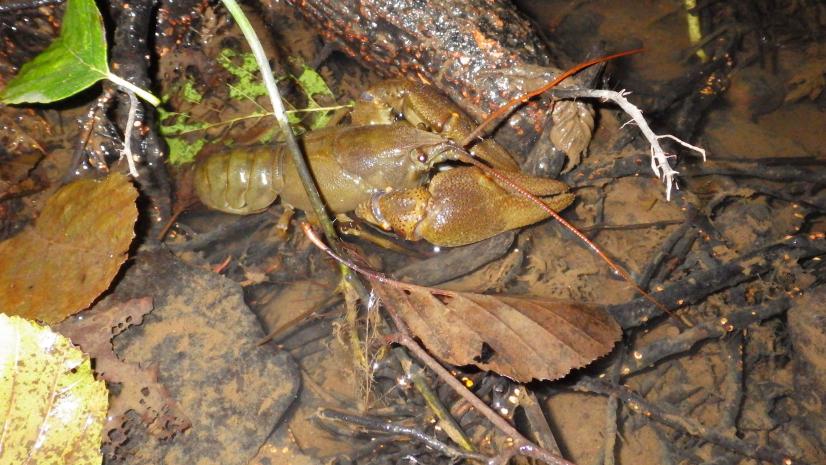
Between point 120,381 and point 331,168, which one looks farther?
point 331,168

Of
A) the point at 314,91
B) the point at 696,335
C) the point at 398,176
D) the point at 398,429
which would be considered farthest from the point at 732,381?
the point at 314,91

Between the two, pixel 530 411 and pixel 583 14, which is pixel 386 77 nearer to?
pixel 583 14

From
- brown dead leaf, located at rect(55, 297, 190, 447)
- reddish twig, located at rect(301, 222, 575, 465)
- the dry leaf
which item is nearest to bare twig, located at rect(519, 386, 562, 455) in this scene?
reddish twig, located at rect(301, 222, 575, 465)

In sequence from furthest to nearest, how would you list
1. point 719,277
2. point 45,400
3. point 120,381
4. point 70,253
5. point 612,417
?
point 719,277 < point 612,417 < point 70,253 < point 120,381 < point 45,400

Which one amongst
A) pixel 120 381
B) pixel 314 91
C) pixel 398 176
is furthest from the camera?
pixel 314 91

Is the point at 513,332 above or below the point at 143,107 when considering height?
below

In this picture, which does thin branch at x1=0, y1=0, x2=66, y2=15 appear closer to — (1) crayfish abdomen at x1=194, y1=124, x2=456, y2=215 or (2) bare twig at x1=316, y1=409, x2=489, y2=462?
(1) crayfish abdomen at x1=194, y1=124, x2=456, y2=215

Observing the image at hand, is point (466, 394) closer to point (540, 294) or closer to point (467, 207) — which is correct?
point (540, 294)

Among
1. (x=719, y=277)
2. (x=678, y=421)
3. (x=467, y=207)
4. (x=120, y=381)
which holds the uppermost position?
(x=467, y=207)
